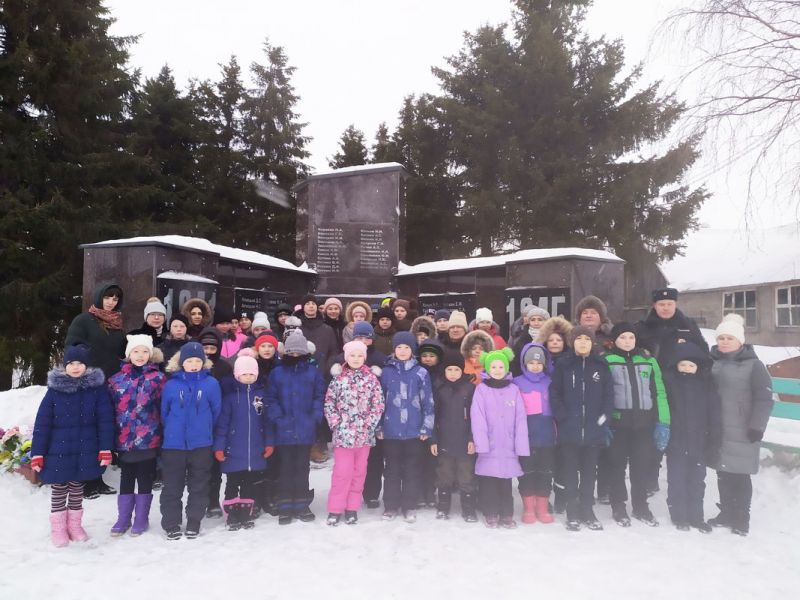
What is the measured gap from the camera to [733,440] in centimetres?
413

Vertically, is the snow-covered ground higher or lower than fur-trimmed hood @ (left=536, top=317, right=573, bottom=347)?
lower

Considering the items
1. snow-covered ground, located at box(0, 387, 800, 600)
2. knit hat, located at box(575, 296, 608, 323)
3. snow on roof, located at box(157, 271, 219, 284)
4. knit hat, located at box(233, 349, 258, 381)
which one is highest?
snow on roof, located at box(157, 271, 219, 284)

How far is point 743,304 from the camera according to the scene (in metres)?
22.0

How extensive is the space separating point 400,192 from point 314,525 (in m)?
7.98

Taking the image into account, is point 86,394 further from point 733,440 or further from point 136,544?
point 733,440

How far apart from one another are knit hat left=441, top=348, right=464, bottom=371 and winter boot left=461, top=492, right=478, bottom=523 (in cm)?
109

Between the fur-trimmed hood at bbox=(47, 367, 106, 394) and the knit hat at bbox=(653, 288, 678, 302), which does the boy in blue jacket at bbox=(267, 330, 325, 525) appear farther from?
the knit hat at bbox=(653, 288, 678, 302)

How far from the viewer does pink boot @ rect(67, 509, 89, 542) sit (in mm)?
3838

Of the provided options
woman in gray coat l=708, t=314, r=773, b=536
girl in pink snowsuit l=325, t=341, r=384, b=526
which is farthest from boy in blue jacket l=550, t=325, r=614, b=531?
girl in pink snowsuit l=325, t=341, r=384, b=526

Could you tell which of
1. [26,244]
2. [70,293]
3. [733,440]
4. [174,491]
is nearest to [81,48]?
[26,244]

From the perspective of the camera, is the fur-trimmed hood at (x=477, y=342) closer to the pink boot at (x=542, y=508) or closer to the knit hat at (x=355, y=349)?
the knit hat at (x=355, y=349)

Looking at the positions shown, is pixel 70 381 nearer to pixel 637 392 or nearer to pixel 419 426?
pixel 419 426

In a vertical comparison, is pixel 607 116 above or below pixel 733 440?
above

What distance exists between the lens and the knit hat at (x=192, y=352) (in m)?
4.10
